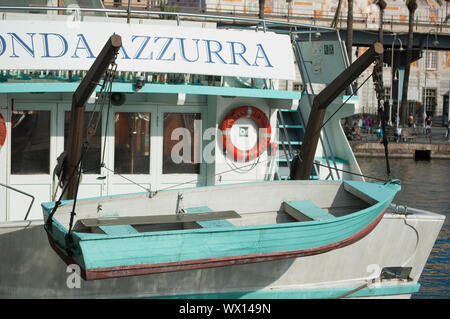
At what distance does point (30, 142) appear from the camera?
11.1 m

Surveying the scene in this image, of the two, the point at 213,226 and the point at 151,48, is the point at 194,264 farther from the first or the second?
the point at 151,48

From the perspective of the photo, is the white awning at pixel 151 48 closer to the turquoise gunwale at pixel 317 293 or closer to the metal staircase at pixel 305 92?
the metal staircase at pixel 305 92

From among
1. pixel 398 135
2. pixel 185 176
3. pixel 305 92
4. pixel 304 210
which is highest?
pixel 305 92

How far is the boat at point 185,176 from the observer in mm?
9250

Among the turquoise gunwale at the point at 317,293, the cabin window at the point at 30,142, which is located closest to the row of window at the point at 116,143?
the cabin window at the point at 30,142

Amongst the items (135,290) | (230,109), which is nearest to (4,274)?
(135,290)

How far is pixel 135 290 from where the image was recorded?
9633 millimetres

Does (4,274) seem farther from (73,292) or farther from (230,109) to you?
(230,109)

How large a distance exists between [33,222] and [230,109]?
13.2 feet

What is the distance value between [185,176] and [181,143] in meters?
0.54

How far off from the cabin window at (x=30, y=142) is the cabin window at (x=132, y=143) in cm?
107

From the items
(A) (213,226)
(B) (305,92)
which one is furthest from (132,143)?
(B) (305,92)

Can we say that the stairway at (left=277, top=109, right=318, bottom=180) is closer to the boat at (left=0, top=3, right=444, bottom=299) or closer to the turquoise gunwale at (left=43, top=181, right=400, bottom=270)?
the boat at (left=0, top=3, right=444, bottom=299)

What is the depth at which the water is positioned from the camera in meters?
14.2
